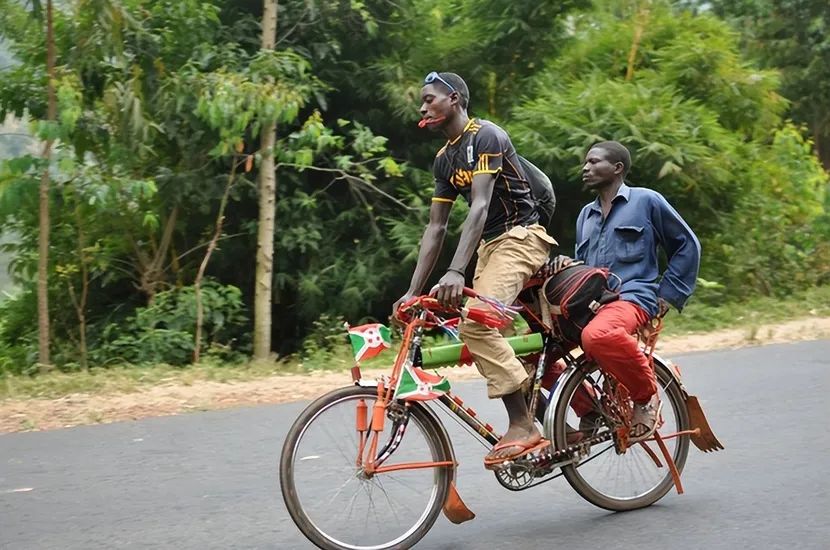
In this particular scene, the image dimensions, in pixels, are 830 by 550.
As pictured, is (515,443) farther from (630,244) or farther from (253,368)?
(253,368)

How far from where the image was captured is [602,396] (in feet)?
15.8

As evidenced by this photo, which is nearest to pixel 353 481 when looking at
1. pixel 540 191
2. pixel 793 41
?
pixel 540 191

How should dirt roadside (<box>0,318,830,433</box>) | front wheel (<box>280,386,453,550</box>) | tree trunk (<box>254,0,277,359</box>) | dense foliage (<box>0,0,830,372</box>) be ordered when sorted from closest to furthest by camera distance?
A: front wheel (<box>280,386,453,550</box>), dirt roadside (<box>0,318,830,433</box>), dense foliage (<box>0,0,830,372</box>), tree trunk (<box>254,0,277,359</box>)

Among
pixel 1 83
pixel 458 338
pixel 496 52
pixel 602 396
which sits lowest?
pixel 602 396

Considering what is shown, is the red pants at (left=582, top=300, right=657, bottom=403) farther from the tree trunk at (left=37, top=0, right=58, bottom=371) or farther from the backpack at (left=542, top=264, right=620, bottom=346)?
the tree trunk at (left=37, top=0, right=58, bottom=371)

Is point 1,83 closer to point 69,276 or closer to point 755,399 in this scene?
point 69,276

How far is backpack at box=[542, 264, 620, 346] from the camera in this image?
14.8 feet

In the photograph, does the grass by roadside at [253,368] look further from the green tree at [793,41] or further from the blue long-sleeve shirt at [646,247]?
the green tree at [793,41]

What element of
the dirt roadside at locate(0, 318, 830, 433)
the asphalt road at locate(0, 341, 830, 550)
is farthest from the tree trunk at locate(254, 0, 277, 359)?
the asphalt road at locate(0, 341, 830, 550)

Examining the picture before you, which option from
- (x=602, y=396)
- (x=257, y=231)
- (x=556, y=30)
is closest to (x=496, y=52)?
(x=556, y=30)

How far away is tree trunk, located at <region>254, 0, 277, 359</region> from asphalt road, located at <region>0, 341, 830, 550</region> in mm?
4548

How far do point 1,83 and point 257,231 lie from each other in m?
3.44

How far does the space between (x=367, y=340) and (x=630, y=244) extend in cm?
140

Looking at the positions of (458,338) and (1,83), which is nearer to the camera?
(458,338)
